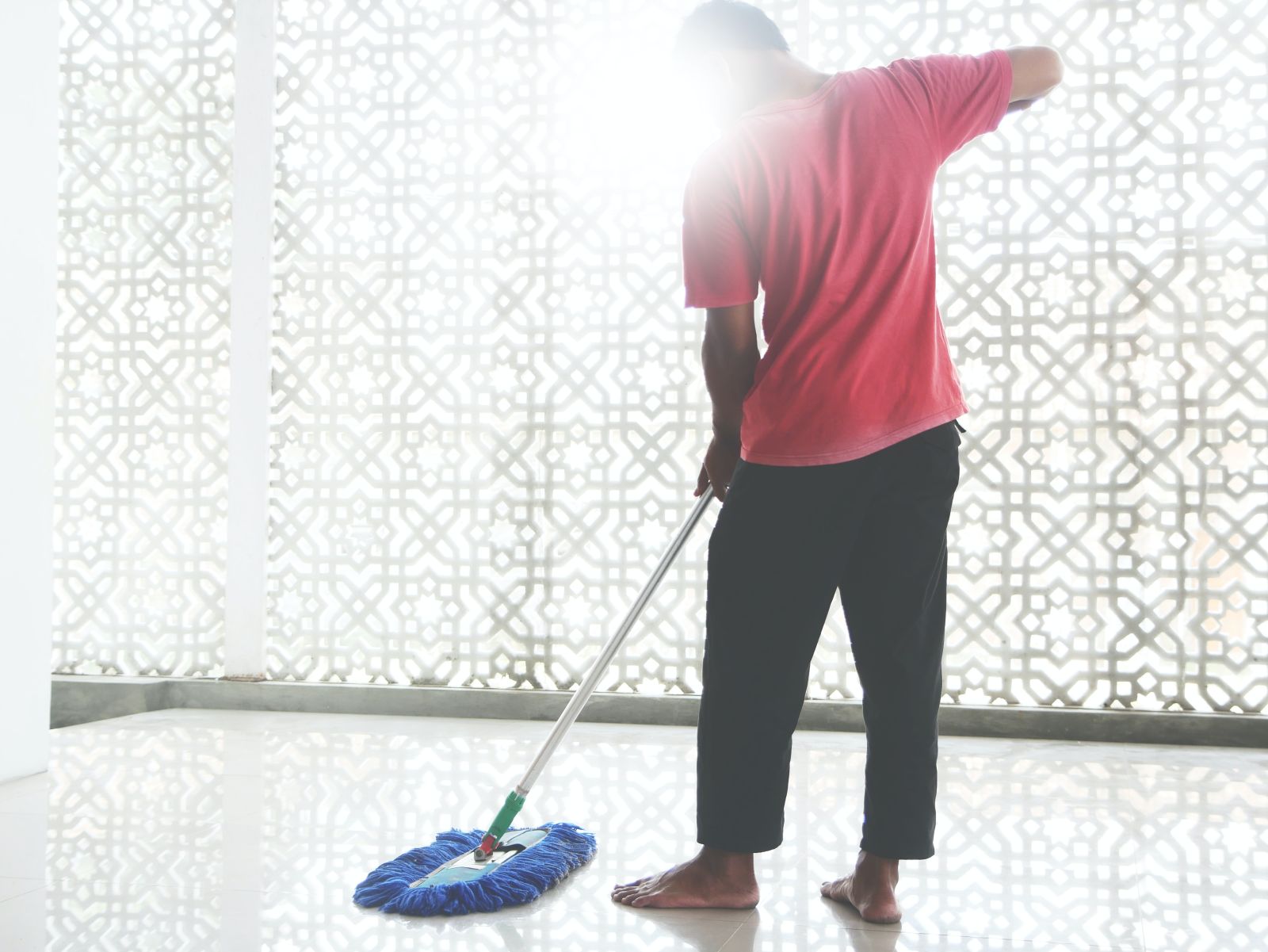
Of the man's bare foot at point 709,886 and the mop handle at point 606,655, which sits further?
the mop handle at point 606,655

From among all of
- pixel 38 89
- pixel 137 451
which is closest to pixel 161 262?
pixel 137 451

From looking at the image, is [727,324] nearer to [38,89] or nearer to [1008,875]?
[1008,875]

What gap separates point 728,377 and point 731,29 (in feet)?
1.93

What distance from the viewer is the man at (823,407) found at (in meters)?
1.89

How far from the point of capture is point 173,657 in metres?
4.26

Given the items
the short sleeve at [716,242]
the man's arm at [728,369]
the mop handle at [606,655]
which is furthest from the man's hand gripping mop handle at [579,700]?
the short sleeve at [716,242]

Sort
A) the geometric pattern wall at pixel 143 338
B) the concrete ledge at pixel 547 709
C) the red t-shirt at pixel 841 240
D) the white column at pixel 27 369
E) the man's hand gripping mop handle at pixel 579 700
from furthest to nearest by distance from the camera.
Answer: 1. the geometric pattern wall at pixel 143 338
2. the concrete ledge at pixel 547 709
3. the white column at pixel 27 369
4. the man's hand gripping mop handle at pixel 579 700
5. the red t-shirt at pixel 841 240

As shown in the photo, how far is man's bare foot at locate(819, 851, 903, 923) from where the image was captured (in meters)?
1.93

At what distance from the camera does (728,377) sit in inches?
78.1

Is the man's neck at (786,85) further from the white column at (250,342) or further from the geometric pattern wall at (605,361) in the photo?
the white column at (250,342)

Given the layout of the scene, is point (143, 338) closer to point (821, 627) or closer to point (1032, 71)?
point (821, 627)

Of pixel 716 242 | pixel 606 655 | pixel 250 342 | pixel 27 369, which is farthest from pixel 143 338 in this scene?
pixel 716 242

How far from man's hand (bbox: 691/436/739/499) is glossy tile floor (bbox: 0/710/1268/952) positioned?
0.75 metres

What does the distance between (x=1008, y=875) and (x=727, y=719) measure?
68 cm
